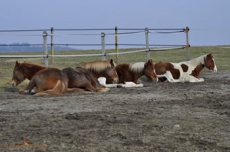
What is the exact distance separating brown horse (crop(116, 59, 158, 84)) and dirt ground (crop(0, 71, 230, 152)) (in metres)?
3.05

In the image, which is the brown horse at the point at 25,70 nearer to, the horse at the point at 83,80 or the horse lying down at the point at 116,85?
the horse at the point at 83,80

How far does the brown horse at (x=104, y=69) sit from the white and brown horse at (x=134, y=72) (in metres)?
0.67

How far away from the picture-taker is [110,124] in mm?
6875

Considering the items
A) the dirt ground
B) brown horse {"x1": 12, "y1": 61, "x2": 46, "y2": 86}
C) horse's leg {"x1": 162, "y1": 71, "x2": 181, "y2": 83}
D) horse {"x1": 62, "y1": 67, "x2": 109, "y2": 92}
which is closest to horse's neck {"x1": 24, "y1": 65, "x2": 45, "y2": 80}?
brown horse {"x1": 12, "y1": 61, "x2": 46, "y2": 86}

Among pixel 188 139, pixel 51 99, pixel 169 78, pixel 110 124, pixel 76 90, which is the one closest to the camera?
pixel 188 139

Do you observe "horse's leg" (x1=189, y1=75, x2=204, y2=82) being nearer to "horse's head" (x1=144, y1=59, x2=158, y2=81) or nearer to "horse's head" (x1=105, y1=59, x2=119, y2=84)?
"horse's head" (x1=144, y1=59, x2=158, y2=81)

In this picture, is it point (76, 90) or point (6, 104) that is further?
point (76, 90)

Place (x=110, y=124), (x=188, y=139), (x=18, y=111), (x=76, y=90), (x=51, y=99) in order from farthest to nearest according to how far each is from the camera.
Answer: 1. (x=76, y=90)
2. (x=51, y=99)
3. (x=18, y=111)
4. (x=110, y=124)
5. (x=188, y=139)

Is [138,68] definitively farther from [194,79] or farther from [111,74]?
[194,79]

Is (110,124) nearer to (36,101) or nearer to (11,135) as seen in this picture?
(11,135)

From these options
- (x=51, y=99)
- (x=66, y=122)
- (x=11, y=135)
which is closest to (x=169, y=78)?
(x=51, y=99)

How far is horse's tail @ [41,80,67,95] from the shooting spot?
10559 millimetres

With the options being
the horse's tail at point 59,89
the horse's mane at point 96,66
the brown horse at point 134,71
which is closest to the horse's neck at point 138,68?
the brown horse at point 134,71

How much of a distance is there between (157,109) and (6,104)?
8.13ft
